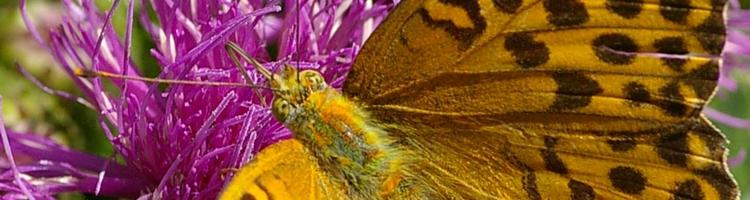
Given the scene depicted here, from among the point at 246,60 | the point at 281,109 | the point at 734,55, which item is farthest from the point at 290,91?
the point at 734,55

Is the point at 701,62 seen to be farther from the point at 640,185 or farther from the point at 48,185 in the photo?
the point at 48,185

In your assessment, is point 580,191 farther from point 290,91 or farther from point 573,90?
point 290,91

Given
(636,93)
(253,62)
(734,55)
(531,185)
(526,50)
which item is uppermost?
(253,62)

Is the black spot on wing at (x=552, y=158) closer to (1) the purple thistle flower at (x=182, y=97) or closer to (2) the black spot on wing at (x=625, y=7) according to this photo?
(2) the black spot on wing at (x=625, y=7)

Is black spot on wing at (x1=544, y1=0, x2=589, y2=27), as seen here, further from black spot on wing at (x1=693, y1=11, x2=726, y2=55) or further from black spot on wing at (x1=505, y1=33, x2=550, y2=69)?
black spot on wing at (x1=693, y1=11, x2=726, y2=55)

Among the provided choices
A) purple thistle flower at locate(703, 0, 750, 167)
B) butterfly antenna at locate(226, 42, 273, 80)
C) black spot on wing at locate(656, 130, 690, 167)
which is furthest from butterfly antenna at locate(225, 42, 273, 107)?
purple thistle flower at locate(703, 0, 750, 167)

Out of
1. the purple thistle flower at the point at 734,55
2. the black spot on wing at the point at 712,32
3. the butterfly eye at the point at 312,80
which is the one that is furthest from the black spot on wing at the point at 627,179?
the purple thistle flower at the point at 734,55
